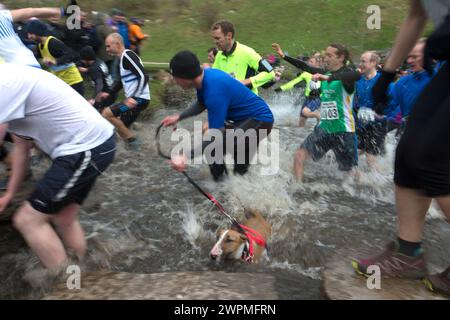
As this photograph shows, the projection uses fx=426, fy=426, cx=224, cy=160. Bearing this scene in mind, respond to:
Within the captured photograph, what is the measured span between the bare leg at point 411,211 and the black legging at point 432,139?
13 cm

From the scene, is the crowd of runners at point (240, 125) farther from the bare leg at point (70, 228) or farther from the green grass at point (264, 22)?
the green grass at point (264, 22)

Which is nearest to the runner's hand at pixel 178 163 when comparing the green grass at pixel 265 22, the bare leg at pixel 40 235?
the bare leg at pixel 40 235

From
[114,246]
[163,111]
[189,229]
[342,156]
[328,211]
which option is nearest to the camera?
[114,246]

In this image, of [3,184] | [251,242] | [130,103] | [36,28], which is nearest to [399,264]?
[251,242]

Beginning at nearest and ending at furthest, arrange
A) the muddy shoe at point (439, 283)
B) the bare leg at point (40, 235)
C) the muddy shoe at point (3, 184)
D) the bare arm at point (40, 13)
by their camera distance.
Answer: the muddy shoe at point (439, 283)
the bare leg at point (40, 235)
the muddy shoe at point (3, 184)
the bare arm at point (40, 13)

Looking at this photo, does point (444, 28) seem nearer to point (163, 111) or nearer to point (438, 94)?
point (438, 94)

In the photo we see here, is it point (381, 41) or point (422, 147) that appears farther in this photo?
point (381, 41)

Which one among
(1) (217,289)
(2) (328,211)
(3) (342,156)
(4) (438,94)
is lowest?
(2) (328,211)

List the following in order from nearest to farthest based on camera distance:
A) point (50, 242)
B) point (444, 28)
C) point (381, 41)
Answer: point (444, 28) < point (50, 242) < point (381, 41)

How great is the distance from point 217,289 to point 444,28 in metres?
1.81

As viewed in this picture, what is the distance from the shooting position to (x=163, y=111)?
870 cm

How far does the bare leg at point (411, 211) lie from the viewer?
7.58 feet

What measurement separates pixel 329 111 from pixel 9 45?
3.64 metres
